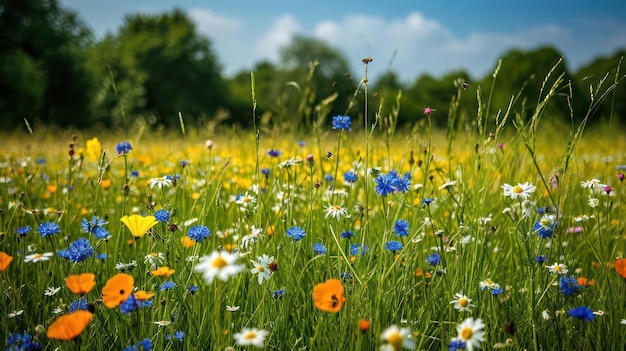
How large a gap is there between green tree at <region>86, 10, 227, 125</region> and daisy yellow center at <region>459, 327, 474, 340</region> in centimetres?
2542

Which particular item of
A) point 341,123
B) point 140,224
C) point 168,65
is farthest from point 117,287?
point 168,65

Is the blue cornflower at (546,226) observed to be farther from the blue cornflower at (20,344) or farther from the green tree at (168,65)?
the green tree at (168,65)

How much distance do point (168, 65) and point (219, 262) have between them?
98.1 feet

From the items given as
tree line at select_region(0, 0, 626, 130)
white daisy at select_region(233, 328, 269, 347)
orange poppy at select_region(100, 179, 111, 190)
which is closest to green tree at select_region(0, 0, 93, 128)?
tree line at select_region(0, 0, 626, 130)

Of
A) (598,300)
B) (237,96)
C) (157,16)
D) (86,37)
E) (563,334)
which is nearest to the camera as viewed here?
(563,334)

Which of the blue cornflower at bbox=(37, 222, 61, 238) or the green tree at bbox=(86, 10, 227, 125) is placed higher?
the green tree at bbox=(86, 10, 227, 125)

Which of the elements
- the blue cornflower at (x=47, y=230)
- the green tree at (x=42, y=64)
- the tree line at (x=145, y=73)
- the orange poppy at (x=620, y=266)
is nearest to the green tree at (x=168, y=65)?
the tree line at (x=145, y=73)

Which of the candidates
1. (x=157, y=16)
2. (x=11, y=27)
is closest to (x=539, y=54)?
(x=11, y=27)

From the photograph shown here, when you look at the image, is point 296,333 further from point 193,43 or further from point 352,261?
point 193,43

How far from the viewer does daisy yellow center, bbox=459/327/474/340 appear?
3.19 ft

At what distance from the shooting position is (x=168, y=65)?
2853 centimetres

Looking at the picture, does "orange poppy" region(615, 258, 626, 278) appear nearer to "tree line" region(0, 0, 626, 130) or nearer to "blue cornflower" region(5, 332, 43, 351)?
"blue cornflower" region(5, 332, 43, 351)

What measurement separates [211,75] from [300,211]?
2913cm

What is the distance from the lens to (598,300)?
4.83 feet
